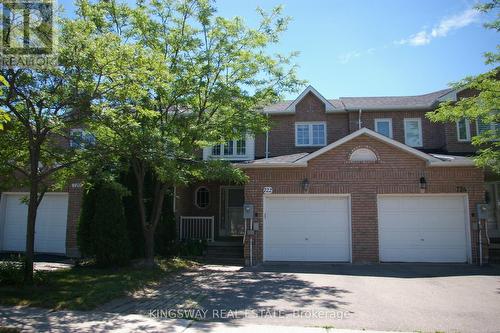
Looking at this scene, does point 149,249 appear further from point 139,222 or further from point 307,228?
point 307,228

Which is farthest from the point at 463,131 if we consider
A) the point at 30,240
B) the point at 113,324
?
the point at 30,240

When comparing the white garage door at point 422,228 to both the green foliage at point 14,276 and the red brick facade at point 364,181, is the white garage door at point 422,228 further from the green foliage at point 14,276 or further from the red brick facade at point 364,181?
the green foliage at point 14,276

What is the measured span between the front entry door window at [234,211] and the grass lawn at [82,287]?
619 cm

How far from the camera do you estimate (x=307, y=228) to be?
1502 centimetres

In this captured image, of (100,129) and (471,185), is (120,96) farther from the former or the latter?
(471,185)

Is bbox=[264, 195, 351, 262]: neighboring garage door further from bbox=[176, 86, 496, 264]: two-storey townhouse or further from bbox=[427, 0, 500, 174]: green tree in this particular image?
bbox=[427, 0, 500, 174]: green tree

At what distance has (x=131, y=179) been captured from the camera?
593 inches

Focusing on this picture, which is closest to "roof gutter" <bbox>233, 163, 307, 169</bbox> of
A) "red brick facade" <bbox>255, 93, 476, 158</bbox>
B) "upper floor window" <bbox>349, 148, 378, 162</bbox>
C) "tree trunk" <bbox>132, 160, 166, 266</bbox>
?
"upper floor window" <bbox>349, 148, 378, 162</bbox>

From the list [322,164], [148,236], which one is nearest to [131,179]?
[148,236]

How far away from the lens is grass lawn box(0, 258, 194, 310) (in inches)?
320

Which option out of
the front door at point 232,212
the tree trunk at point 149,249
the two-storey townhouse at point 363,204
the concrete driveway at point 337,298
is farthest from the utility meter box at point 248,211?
the front door at point 232,212

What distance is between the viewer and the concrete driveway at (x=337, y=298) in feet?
23.9

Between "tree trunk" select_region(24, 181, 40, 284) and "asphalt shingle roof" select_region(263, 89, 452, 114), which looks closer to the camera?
"tree trunk" select_region(24, 181, 40, 284)

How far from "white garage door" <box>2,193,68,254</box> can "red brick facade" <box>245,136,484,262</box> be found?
8.38 metres
